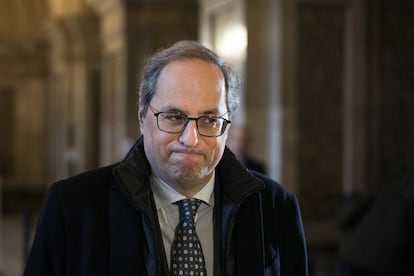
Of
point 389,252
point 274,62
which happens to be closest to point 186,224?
point 389,252

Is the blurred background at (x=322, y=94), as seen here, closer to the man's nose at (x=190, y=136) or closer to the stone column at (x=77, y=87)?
the man's nose at (x=190, y=136)

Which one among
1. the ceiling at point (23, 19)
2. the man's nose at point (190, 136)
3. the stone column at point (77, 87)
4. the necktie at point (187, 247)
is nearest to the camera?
the man's nose at point (190, 136)

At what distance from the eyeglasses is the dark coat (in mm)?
192

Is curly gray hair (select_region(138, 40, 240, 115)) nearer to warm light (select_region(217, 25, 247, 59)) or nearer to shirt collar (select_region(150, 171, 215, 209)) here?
shirt collar (select_region(150, 171, 215, 209))

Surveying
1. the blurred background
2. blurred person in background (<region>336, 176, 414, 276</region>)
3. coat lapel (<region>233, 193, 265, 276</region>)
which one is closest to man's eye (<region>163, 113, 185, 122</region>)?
coat lapel (<region>233, 193, 265, 276</region>)

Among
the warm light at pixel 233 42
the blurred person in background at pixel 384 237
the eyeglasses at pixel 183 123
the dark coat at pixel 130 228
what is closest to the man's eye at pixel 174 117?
the eyeglasses at pixel 183 123

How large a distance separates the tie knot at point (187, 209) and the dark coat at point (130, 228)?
67 millimetres

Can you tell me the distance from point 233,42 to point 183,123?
869 cm

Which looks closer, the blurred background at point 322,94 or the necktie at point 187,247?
the necktie at point 187,247

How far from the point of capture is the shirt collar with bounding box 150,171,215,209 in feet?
7.85

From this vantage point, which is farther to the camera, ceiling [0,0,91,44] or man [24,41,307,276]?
ceiling [0,0,91,44]

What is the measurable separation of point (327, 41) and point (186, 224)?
27.9ft

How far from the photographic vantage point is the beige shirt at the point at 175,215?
237cm

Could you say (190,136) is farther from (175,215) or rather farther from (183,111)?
(175,215)
